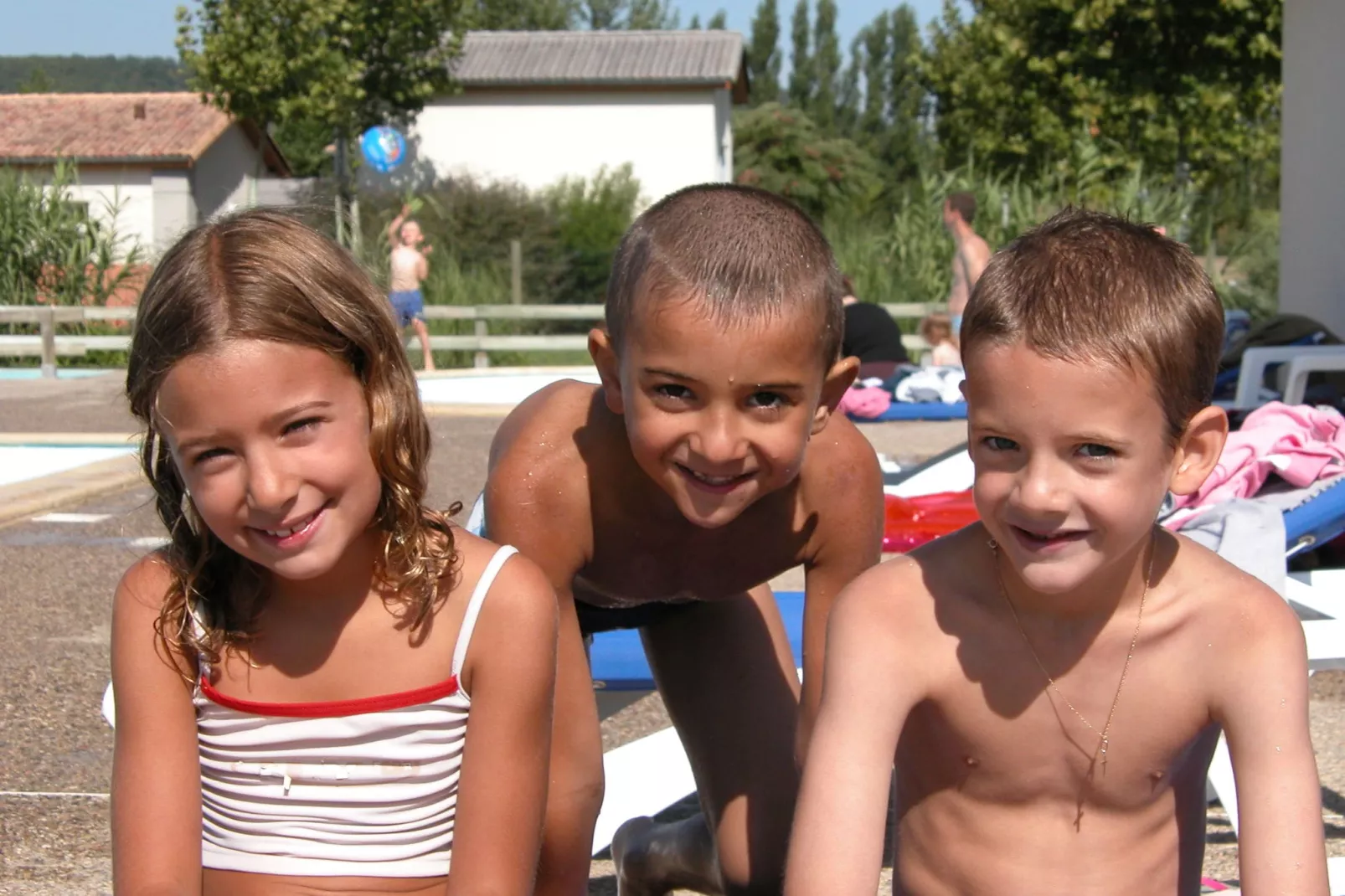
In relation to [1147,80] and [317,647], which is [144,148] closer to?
[1147,80]

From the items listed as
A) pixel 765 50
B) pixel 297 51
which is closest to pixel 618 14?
pixel 765 50

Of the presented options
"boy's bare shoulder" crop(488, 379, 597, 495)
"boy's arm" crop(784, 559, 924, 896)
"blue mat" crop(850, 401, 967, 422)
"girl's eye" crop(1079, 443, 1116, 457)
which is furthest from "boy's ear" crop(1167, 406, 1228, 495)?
"blue mat" crop(850, 401, 967, 422)

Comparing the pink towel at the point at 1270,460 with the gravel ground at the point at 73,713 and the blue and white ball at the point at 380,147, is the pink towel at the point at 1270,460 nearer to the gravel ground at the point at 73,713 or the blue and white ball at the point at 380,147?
the gravel ground at the point at 73,713

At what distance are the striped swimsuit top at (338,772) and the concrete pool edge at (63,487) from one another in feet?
16.6

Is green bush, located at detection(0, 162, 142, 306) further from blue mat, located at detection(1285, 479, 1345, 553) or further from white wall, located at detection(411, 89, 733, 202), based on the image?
white wall, located at detection(411, 89, 733, 202)

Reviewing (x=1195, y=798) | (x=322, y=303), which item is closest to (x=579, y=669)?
(x=322, y=303)

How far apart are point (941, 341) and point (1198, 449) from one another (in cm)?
1129

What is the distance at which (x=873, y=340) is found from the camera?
1123 cm

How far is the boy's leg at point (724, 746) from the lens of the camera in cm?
272

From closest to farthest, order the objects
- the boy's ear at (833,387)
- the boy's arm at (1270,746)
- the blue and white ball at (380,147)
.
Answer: the boy's arm at (1270,746), the boy's ear at (833,387), the blue and white ball at (380,147)

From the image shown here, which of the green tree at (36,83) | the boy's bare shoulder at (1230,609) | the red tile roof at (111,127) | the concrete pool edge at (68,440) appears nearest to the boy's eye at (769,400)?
the boy's bare shoulder at (1230,609)

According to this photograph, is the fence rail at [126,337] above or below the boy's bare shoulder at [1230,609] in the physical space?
below

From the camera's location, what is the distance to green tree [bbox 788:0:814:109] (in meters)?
81.8

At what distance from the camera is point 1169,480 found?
1905 mm
